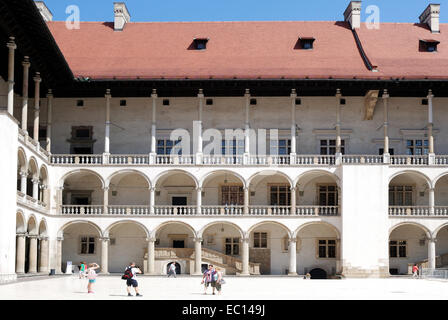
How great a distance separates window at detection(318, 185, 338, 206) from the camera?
4116 centimetres

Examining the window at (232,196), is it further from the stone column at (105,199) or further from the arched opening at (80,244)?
the arched opening at (80,244)

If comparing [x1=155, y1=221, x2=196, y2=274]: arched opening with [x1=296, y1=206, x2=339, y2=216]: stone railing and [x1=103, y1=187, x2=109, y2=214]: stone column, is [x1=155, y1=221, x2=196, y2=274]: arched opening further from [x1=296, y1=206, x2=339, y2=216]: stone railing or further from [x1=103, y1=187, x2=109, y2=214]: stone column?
[x1=296, y1=206, x2=339, y2=216]: stone railing

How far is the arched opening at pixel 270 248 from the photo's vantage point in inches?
1607

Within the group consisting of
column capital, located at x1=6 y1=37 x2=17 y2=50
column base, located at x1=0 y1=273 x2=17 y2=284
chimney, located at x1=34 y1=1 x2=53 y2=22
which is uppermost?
chimney, located at x1=34 y1=1 x2=53 y2=22

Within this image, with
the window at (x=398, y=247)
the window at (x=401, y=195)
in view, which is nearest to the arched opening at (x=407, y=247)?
the window at (x=398, y=247)

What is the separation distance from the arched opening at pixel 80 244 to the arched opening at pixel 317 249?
11102 mm

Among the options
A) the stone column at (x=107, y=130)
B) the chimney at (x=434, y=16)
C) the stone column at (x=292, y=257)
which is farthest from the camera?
the chimney at (x=434, y=16)

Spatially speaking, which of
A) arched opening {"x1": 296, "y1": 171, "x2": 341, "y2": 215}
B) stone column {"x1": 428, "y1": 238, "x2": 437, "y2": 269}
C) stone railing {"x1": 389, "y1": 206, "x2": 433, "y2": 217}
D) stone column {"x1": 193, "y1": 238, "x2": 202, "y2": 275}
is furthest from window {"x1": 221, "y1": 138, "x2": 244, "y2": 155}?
stone column {"x1": 428, "y1": 238, "x2": 437, "y2": 269}

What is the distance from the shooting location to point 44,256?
125 ft

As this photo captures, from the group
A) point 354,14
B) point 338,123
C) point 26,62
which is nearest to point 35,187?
point 26,62

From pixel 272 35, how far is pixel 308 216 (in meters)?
11.8

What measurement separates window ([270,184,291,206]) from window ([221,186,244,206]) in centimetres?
172
